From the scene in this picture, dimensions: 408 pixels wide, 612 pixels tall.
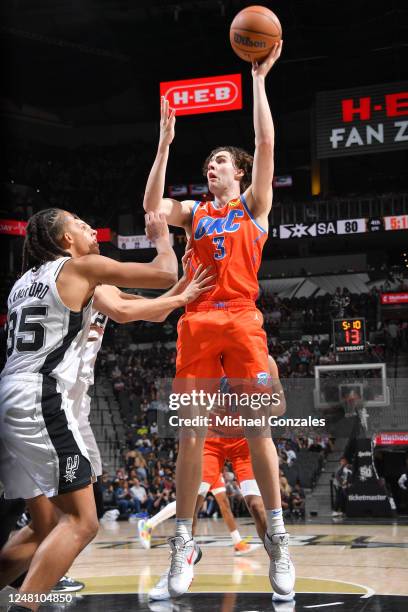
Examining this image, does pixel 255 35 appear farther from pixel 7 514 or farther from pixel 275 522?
pixel 7 514

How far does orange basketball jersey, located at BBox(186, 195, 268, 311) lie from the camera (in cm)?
473

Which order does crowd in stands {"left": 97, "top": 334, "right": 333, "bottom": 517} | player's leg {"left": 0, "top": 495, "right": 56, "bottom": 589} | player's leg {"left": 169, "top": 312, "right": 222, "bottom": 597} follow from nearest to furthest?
player's leg {"left": 0, "top": 495, "right": 56, "bottom": 589} < player's leg {"left": 169, "top": 312, "right": 222, "bottom": 597} < crowd in stands {"left": 97, "top": 334, "right": 333, "bottom": 517}

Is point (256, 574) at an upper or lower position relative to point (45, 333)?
lower

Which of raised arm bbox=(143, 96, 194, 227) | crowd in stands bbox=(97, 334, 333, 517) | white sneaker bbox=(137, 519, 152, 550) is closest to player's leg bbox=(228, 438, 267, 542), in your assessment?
raised arm bbox=(143, 96, 194, 227)

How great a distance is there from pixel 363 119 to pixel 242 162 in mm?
18418

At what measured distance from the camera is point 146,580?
6219 mm

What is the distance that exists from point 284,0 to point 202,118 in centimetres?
651

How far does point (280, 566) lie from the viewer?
453cm

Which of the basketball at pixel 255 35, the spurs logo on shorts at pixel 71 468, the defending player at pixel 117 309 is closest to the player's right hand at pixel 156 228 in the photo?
the defending player at pixel 117 309

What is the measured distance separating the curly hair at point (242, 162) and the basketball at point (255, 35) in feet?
1.95

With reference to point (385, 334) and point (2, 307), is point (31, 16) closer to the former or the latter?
point (2, 307)

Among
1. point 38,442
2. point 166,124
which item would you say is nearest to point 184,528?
point 38,442

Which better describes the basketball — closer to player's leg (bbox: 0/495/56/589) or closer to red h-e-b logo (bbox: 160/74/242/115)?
player's leg (bbox: 0/495/56/589)

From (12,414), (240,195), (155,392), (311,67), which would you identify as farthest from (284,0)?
(12,414)
